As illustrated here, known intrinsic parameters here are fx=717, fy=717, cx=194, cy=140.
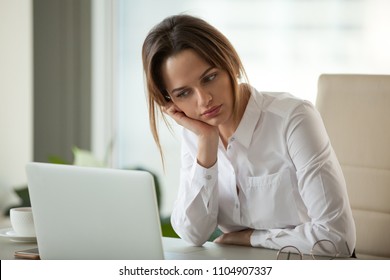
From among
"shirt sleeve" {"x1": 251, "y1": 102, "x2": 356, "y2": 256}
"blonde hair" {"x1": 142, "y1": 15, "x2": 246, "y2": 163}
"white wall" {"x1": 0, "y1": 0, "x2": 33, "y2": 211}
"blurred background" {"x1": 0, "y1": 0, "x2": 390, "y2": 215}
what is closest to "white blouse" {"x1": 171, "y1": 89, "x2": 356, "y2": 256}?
"shirt sleeve" {"x1": 251, "y1": 102, "x2": 356, "y2": 256}

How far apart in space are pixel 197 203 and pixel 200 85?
0.32 meters

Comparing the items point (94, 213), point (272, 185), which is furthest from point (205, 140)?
point (94, 213)

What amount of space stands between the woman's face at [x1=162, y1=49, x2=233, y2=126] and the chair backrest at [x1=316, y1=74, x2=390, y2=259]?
0.43 meters

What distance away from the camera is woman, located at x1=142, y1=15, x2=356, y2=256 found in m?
1.67

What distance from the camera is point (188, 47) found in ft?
5.75

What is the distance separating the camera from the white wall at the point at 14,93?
13.7 ft

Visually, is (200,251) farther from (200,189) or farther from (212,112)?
(212,112)

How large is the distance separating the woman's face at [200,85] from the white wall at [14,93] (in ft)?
8.51

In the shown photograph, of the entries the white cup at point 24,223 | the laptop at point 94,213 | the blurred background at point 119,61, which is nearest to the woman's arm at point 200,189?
the white cup at point 24,223

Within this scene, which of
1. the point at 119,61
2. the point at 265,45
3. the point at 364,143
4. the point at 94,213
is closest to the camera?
the point at 94,213

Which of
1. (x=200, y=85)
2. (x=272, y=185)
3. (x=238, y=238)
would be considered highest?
(x=200, y=85)

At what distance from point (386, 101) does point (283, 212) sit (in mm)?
497

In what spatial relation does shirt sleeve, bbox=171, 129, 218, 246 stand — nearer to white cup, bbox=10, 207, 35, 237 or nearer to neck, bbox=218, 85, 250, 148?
neck, bbox=218, 85, 250, 148
